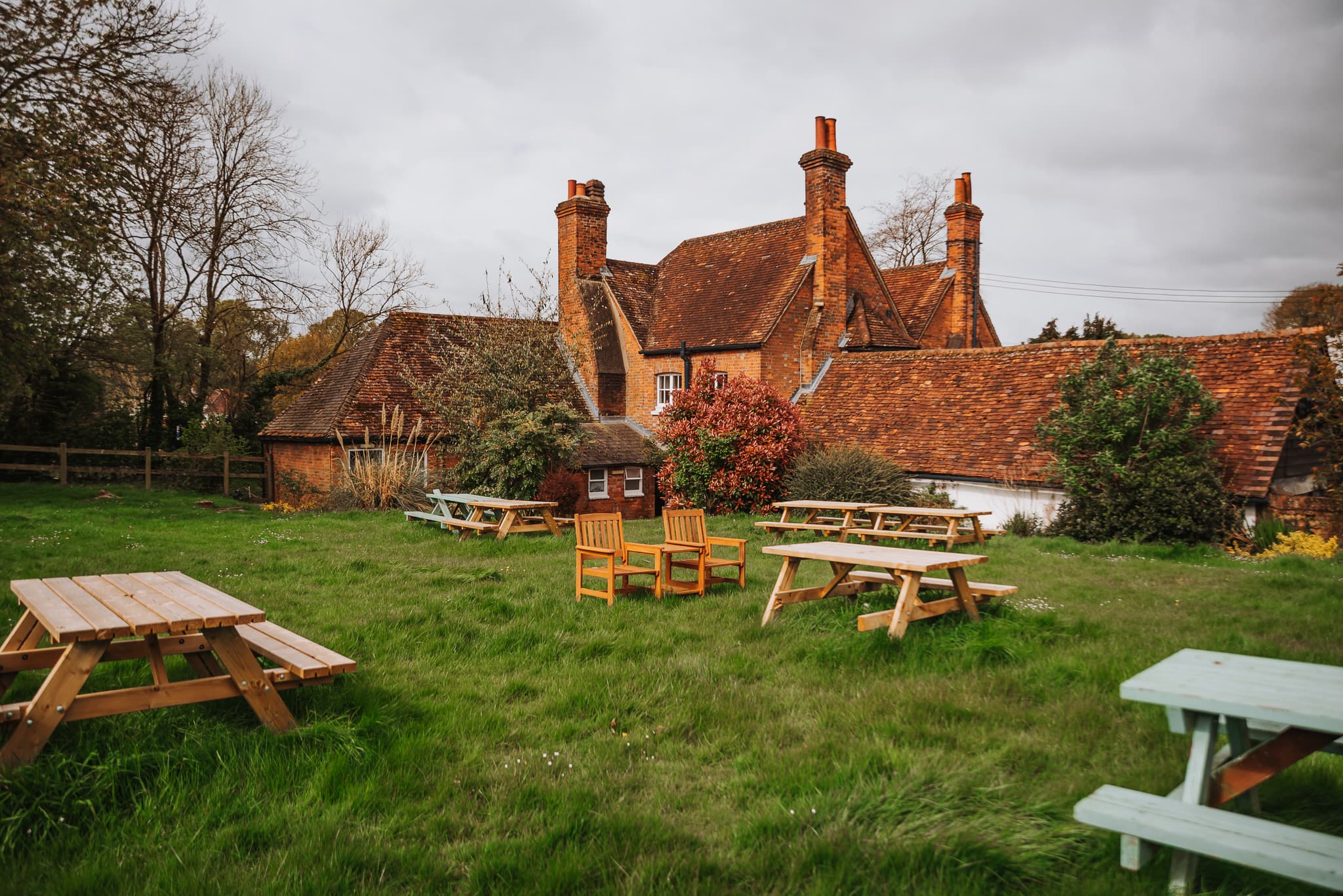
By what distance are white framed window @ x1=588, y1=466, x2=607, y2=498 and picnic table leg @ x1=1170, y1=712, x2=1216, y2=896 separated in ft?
71.5

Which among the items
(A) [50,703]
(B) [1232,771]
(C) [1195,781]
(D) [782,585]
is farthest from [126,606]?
(B) [1232,771]

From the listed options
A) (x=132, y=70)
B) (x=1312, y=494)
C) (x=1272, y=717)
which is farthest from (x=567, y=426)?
(x=1272, y=717)

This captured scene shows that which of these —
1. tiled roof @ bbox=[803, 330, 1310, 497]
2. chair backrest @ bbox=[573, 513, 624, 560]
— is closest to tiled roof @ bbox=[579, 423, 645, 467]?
tiled roof @ bbox=[803, 330, 1310, 497]

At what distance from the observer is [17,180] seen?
12898mm

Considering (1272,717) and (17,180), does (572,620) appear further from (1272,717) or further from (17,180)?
(17,180)

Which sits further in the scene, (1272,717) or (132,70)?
(132,70)

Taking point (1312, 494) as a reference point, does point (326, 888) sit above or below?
below

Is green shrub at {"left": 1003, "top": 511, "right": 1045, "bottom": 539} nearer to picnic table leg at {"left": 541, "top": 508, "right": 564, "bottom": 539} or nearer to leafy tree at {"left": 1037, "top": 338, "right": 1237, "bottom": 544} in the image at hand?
leafy tree at {"left": 1037, "top": 338, "right": 1237, "bottom": 544}

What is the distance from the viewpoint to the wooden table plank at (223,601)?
4.39 m

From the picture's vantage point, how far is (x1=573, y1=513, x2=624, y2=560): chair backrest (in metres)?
9.38

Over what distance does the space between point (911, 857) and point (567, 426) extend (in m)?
17.7

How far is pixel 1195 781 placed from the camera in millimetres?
3330

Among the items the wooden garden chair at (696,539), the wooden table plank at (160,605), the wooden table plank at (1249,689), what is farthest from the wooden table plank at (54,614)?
the wooden garden chair at (696,539)

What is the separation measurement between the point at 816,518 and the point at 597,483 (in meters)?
9.79
